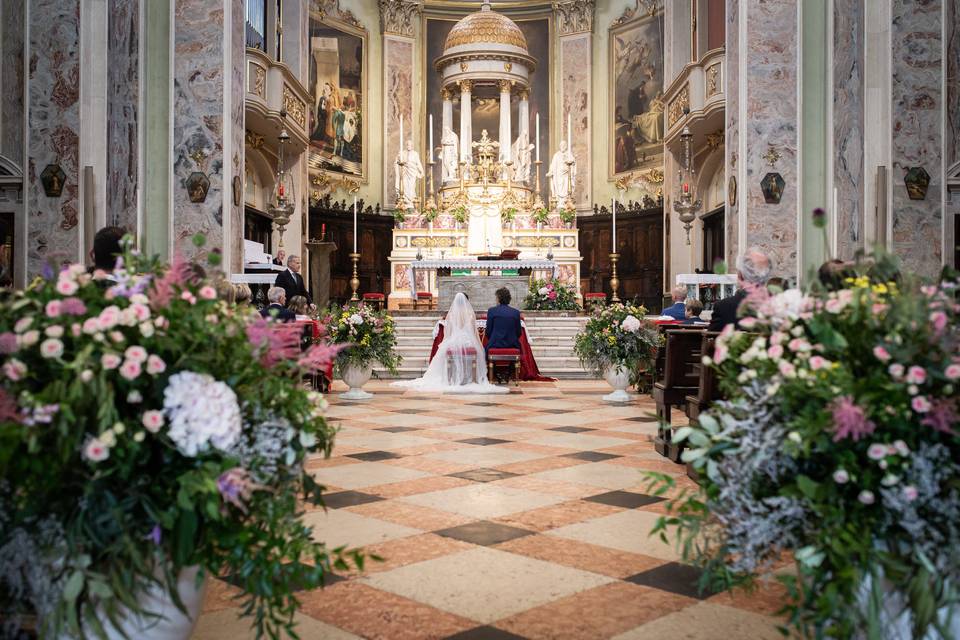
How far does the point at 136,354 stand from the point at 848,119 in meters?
10.8

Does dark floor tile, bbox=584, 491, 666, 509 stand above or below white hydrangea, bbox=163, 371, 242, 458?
below

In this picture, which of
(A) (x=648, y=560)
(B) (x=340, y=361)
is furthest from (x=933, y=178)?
(A) (x=648, y=560)

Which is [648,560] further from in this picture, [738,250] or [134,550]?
[738,250]

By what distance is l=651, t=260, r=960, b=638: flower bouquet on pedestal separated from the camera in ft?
6.02

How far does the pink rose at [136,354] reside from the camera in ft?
6.10

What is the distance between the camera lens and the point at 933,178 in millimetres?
9156

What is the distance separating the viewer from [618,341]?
955 centimetres

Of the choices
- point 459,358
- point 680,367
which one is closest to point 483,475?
point 680,367

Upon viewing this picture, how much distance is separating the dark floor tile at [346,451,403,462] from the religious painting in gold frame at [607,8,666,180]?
1714 cm

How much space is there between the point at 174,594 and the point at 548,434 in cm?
530

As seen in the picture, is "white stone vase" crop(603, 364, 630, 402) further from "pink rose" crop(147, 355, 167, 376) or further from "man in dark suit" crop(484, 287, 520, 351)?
"pink rose" crop(147, 355, 167, 376)

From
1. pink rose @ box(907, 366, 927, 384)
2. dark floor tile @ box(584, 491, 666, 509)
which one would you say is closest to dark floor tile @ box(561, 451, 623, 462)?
dark floor tile @ box(584, 491, 666, 509)

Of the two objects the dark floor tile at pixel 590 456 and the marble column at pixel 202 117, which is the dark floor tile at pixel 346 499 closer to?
the dark floor tile at pixel 590 456

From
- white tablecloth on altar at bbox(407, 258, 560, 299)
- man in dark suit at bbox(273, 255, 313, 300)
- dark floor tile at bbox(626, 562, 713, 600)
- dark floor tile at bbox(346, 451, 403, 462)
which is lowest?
dark floor tile at bbox(346, 451, 403, 462)
